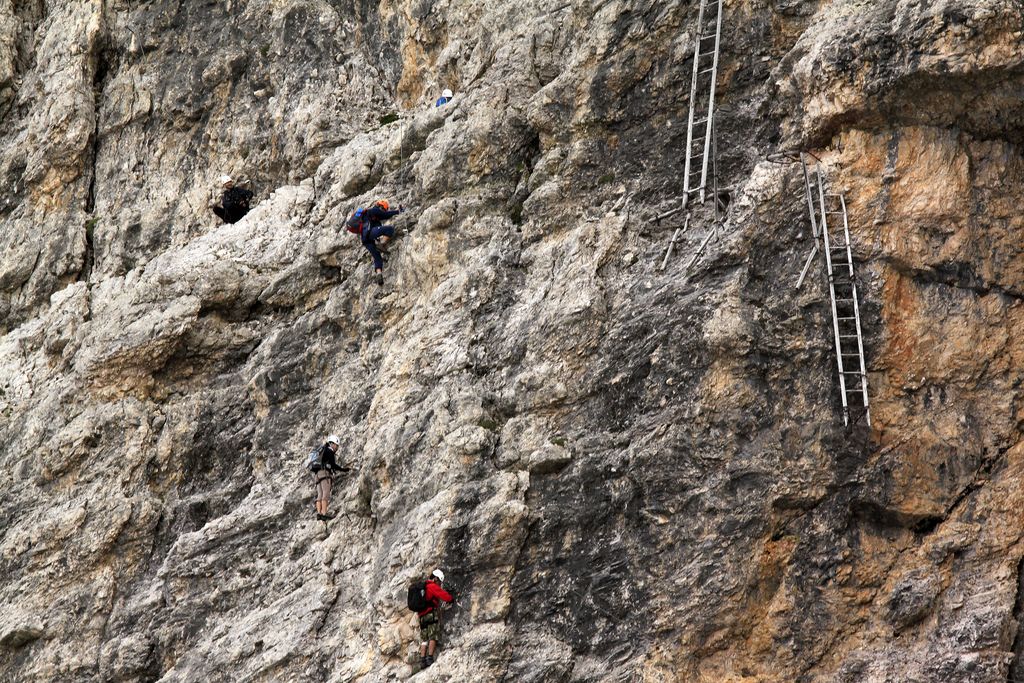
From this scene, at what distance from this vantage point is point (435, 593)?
2217 centimetres

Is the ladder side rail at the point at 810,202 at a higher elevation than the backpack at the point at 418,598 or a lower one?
higher

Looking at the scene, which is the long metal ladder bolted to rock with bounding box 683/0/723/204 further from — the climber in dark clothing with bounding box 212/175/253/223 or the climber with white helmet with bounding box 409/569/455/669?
the climber in dark clothing with bounding box 212/175/253/223

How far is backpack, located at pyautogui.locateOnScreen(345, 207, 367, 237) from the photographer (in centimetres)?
2789

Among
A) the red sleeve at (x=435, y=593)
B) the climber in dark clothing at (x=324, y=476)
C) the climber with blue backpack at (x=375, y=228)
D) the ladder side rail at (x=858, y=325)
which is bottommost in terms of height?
the red sleeve at (x=435, y=593)

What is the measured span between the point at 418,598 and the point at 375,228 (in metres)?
8.59

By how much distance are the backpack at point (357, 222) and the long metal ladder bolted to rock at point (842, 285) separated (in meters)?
9.00

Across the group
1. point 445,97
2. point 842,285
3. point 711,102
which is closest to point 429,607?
point 842,285

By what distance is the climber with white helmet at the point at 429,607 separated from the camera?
22078 mm

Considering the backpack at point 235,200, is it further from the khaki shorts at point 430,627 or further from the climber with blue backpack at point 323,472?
the khaki shorts at point 430,627

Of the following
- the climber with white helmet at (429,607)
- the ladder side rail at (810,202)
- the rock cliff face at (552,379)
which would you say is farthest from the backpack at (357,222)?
the ladder side rail at (810,202)

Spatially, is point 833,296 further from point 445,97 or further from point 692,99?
point 445,97

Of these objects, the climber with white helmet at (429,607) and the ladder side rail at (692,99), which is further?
the ladder side rail at (692,99)

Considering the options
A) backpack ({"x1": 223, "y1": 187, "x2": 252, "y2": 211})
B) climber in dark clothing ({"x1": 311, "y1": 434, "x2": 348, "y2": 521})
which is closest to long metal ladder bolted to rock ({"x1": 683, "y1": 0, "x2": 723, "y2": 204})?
climber in dark clothing ({"x1": 311, "y1": 434, "x2": 348, "y2": 521})

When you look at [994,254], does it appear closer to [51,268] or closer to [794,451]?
[794,451]
